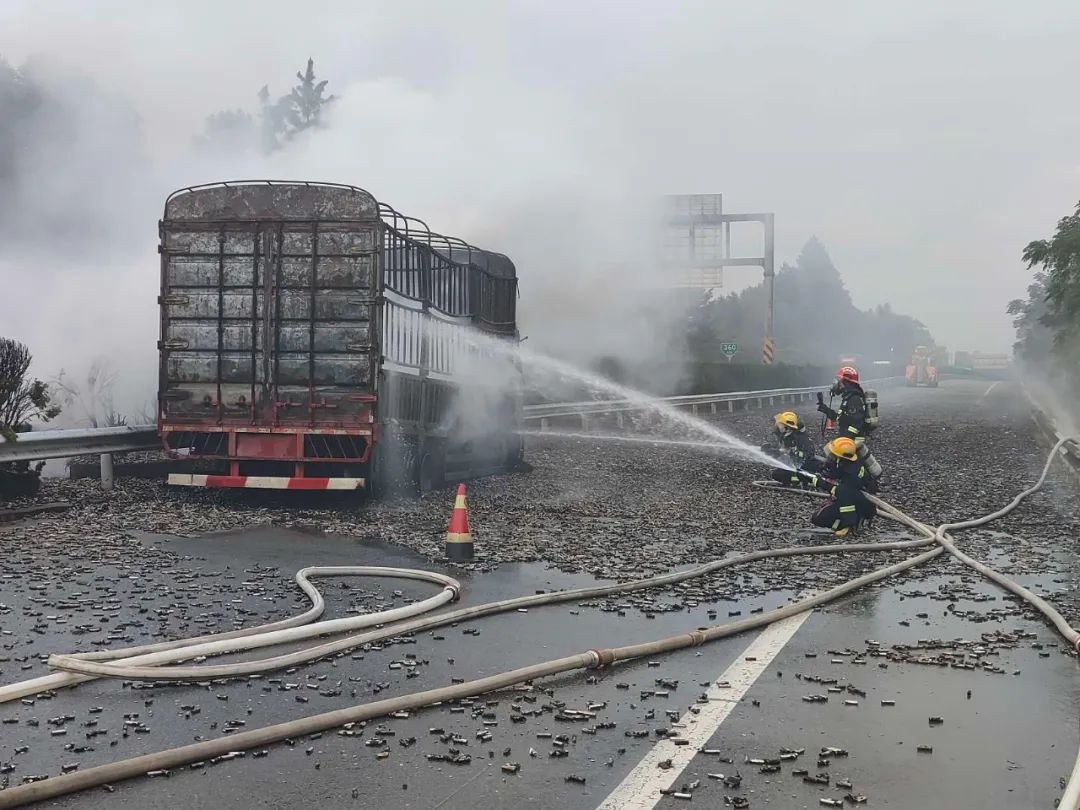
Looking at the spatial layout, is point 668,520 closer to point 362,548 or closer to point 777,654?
point 362,548

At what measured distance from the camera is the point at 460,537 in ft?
31.0

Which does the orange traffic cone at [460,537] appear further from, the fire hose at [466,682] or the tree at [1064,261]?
the tree at [1064,261]

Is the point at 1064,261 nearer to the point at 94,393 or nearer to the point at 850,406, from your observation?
the point at 850,406

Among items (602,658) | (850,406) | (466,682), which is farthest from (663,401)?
(466,682)

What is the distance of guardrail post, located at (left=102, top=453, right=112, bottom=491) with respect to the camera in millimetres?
13336

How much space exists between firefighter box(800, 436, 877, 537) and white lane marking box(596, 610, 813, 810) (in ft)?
15.3

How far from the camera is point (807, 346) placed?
100812mm

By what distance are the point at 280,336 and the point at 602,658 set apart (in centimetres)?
834

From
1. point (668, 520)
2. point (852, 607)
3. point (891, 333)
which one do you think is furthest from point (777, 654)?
point (891, 333)

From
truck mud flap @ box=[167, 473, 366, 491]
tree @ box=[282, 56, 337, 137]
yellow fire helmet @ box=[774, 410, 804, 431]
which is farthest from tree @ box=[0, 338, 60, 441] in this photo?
tree @ box=[282, 56, 337, 137]

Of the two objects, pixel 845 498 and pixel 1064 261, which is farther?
pixel 1064 261

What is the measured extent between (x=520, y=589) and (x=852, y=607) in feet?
7.65

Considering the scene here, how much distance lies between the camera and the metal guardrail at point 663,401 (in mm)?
28188

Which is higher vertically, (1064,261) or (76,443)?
(1064,261)
